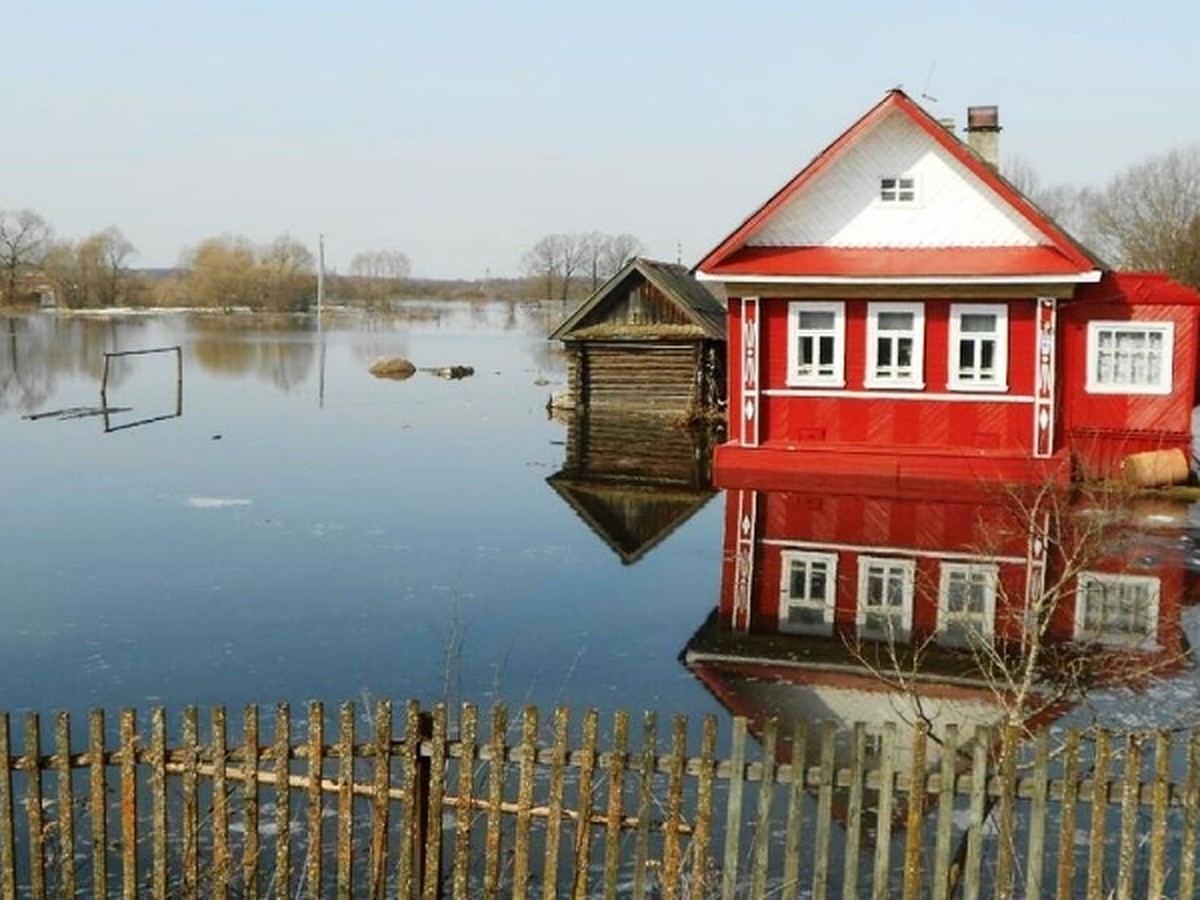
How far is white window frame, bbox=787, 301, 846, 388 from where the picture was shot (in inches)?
898

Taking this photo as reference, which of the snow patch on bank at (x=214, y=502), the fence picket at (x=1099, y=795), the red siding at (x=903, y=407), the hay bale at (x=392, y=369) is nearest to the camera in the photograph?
the fence picket at (x=1099, y=795)

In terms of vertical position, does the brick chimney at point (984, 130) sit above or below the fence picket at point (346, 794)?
above

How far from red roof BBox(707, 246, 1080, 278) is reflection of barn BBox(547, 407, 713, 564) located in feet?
13.2

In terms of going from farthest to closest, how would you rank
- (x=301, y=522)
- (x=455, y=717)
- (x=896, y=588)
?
(x=301, y=522)
(x=896, y=588)
(x=455, y=717)

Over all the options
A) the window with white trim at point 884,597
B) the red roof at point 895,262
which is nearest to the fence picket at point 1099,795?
the window with white trim at point 884,597

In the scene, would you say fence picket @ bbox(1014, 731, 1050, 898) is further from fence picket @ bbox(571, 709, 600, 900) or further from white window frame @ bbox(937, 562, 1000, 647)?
white window frame @ bbox(937, 562, 1000, 647)

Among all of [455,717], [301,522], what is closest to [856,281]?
[301,522]

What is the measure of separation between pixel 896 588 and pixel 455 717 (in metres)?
6.19

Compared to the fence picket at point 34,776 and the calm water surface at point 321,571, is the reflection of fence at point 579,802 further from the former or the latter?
the calm water surface at point 321,571

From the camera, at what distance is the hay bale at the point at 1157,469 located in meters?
20.7

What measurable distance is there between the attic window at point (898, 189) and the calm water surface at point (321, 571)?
7.22 metres

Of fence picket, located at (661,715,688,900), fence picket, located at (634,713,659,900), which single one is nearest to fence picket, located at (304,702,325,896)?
fence picket, located at (634,713,659,900)

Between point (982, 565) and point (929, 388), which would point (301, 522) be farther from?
point (929, 388)

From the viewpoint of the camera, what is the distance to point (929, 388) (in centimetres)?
2241
